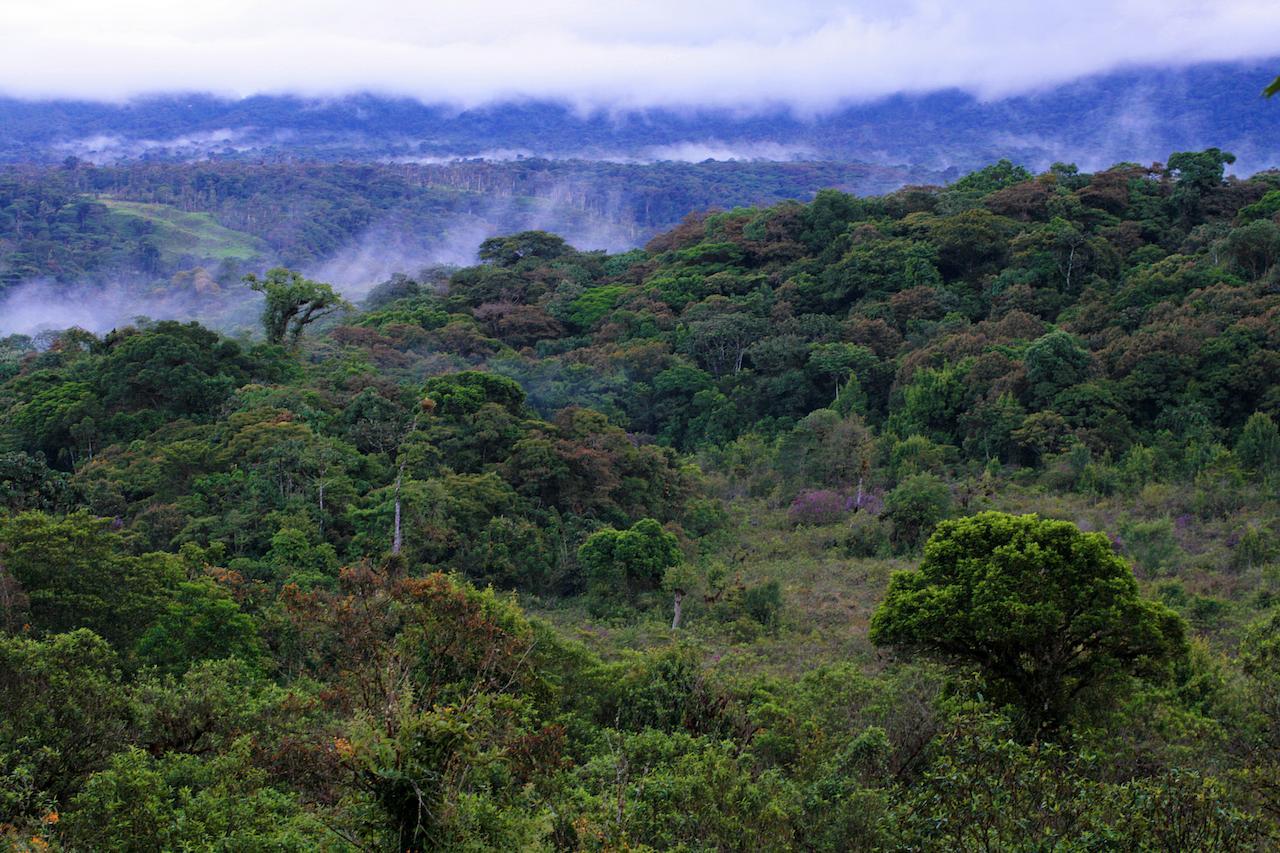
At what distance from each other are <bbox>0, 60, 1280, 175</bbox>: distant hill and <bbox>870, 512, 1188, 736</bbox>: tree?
103097 millimetres

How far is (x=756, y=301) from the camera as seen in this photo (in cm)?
3353

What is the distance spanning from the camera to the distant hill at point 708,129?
4409 inches

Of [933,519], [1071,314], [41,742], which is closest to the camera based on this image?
[41,742]

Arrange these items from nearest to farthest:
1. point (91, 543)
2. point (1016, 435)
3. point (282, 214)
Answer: point (91, 543)
point (1016, 435)
point (282, 214)

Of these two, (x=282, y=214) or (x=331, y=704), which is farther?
(x=282, y=214)

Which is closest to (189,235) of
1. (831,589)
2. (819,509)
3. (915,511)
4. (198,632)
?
(819,509)

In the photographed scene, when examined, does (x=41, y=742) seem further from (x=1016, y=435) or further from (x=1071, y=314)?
(x=1071, y=314)

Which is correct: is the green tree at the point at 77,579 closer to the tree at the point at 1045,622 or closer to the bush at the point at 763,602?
the bush at the point at 763,602

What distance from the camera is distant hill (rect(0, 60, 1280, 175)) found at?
367 ft

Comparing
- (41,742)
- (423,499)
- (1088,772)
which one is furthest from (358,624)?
(423,499)

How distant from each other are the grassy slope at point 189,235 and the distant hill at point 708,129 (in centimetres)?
4591

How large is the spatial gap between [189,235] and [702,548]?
60307 millimetres

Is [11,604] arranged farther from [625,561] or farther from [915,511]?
[915,511]

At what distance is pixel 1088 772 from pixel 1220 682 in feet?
9.40
